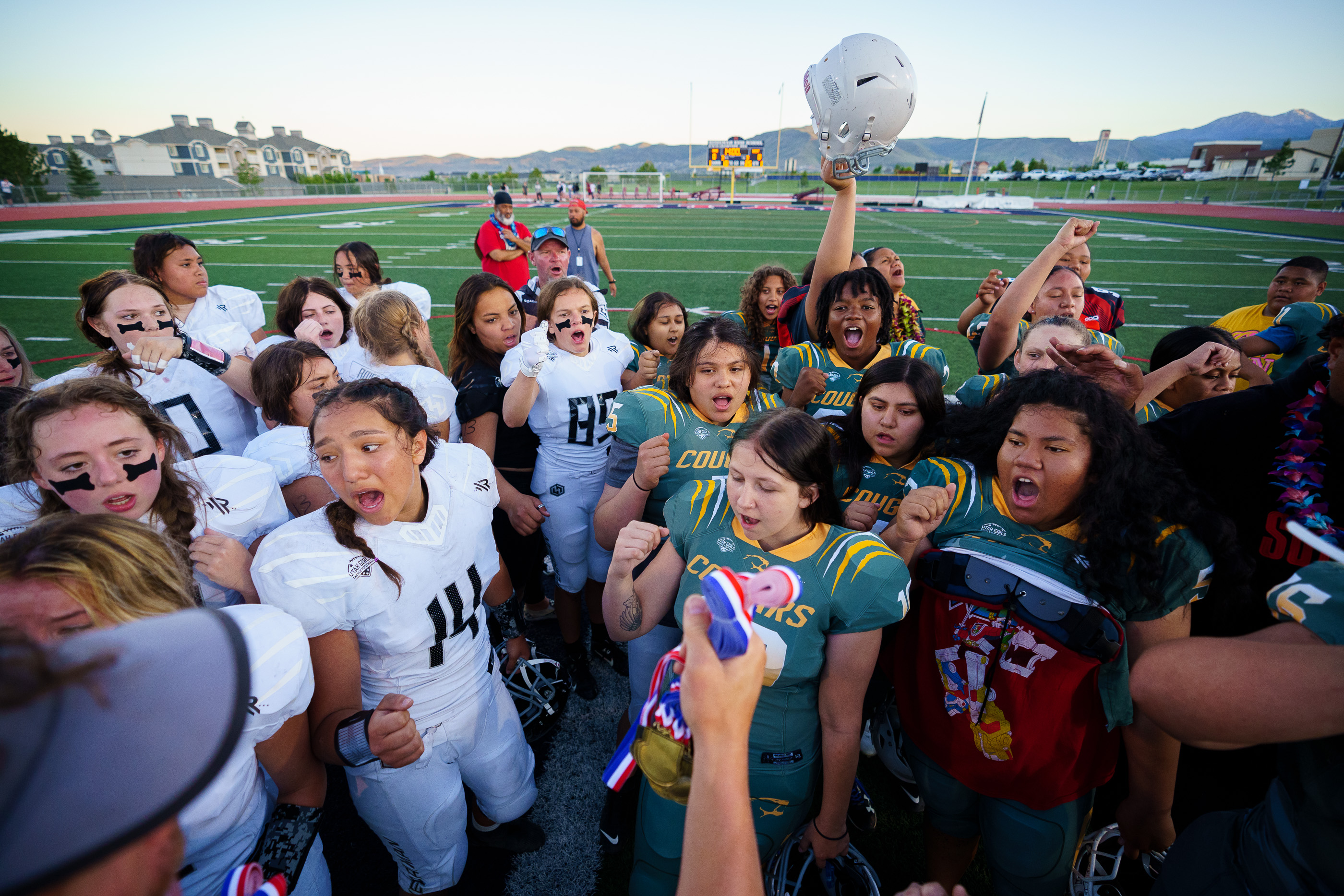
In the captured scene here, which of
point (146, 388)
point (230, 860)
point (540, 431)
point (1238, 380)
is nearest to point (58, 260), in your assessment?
point (146, 388)

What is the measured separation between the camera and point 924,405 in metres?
2.41

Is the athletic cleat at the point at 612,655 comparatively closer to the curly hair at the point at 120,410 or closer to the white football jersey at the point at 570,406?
the white football jersey at the point at 570,406

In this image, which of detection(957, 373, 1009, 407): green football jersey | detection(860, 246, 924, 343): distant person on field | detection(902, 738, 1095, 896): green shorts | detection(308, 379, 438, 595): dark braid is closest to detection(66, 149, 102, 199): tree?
detection(860, 246, 924, 343): distant person on field

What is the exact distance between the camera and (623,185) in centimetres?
4803

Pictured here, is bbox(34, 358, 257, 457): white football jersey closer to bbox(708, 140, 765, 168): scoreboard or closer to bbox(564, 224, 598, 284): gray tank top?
bbox(564, 224, 598, 284): gray tank top

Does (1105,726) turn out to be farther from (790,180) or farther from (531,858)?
(790,180)

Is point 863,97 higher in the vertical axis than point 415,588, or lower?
higher

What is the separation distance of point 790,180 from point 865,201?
28882 millimetres

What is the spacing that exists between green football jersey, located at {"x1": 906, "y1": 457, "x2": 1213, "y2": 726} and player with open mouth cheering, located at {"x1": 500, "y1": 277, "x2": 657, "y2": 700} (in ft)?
6.35

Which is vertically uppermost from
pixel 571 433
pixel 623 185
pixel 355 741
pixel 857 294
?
pixel 623 185

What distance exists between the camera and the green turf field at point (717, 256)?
10.5 meters

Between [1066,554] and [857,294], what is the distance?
187 cm

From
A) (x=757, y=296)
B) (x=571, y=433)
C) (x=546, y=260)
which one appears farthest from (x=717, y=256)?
(x=571, y=433)

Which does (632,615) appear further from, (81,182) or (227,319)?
(81,182)
